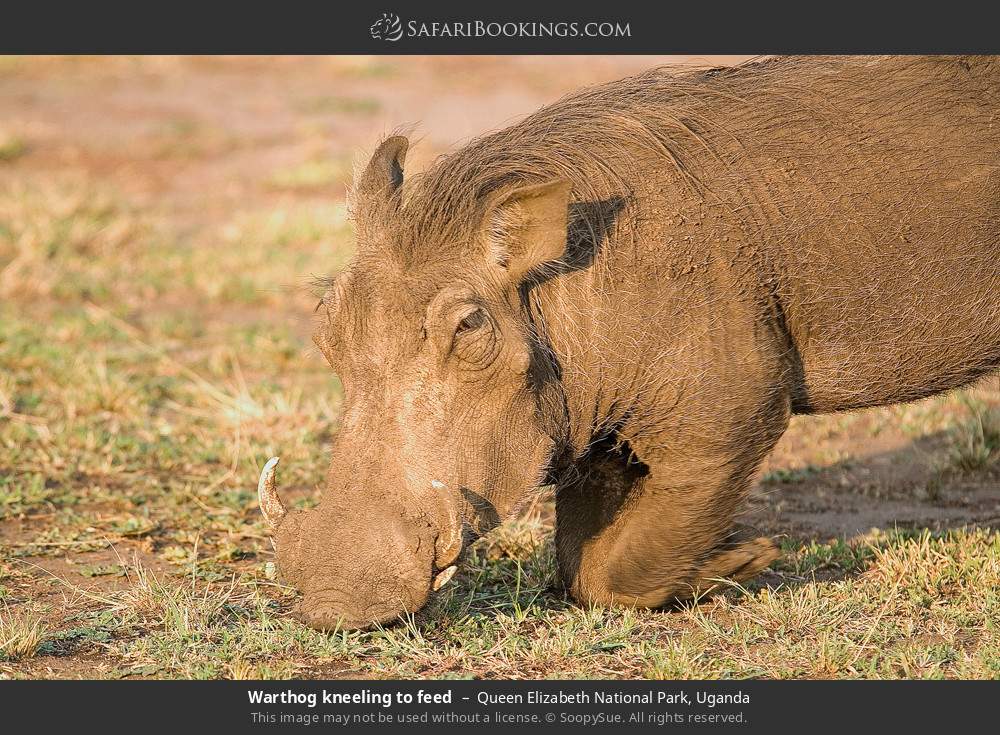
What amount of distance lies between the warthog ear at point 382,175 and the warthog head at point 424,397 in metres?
0.02

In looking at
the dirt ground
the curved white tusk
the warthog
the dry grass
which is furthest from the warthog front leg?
the dry grass

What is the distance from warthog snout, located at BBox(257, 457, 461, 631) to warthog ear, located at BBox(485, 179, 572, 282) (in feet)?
2.82

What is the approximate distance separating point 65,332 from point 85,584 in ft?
11.2

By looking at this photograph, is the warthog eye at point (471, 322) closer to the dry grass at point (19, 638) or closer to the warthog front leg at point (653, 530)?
the warthog front leg at point (653, 530)

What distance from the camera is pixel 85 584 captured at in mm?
4824

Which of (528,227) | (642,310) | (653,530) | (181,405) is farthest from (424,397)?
(181,405)

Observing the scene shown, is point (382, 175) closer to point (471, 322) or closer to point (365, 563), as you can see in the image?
point (471, 322)

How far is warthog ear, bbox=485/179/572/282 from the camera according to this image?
4062 millimetres

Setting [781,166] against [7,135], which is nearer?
[781,166]

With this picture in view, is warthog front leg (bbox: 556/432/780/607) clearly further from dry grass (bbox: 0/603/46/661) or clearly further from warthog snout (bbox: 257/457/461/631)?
dry grass (bbox: 0/603/46/661)

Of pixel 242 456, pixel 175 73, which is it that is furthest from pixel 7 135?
pixel 242 456

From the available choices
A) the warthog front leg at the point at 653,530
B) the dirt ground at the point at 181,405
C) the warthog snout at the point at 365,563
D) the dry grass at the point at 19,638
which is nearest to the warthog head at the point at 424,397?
the warthog snout at the point at 365,563
